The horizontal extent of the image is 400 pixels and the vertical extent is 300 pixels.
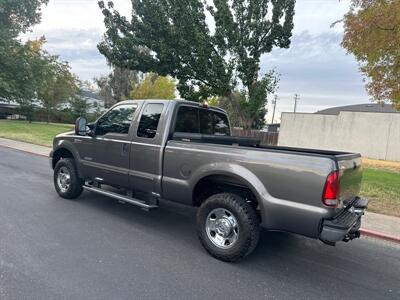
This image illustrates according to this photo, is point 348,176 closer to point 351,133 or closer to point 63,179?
point 63,179

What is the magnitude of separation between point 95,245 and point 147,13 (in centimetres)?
2001

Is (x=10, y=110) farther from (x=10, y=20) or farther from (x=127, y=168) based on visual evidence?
(x=127, y=168)

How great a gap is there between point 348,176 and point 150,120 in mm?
2877

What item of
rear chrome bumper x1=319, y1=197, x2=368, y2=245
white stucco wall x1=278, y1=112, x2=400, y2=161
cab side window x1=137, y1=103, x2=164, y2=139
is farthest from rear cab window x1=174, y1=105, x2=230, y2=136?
white stucco wall x1=278, y1=112, x2=400, y2=161

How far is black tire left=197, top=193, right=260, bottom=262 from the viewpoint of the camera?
4.03 metres

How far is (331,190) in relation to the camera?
11.7 ft

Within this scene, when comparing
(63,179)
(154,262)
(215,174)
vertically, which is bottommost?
(154,262)

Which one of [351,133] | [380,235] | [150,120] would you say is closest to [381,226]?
[380,235]

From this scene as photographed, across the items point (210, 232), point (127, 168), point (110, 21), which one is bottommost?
point (210, 232)

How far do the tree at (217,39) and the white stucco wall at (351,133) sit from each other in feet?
29.4

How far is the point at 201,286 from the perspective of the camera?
11.6ft

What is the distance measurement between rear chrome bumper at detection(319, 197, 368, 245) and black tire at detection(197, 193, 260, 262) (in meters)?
0.80

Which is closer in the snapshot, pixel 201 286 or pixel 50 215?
pixel 201 286

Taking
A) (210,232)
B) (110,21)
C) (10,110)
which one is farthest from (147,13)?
(10,110)
